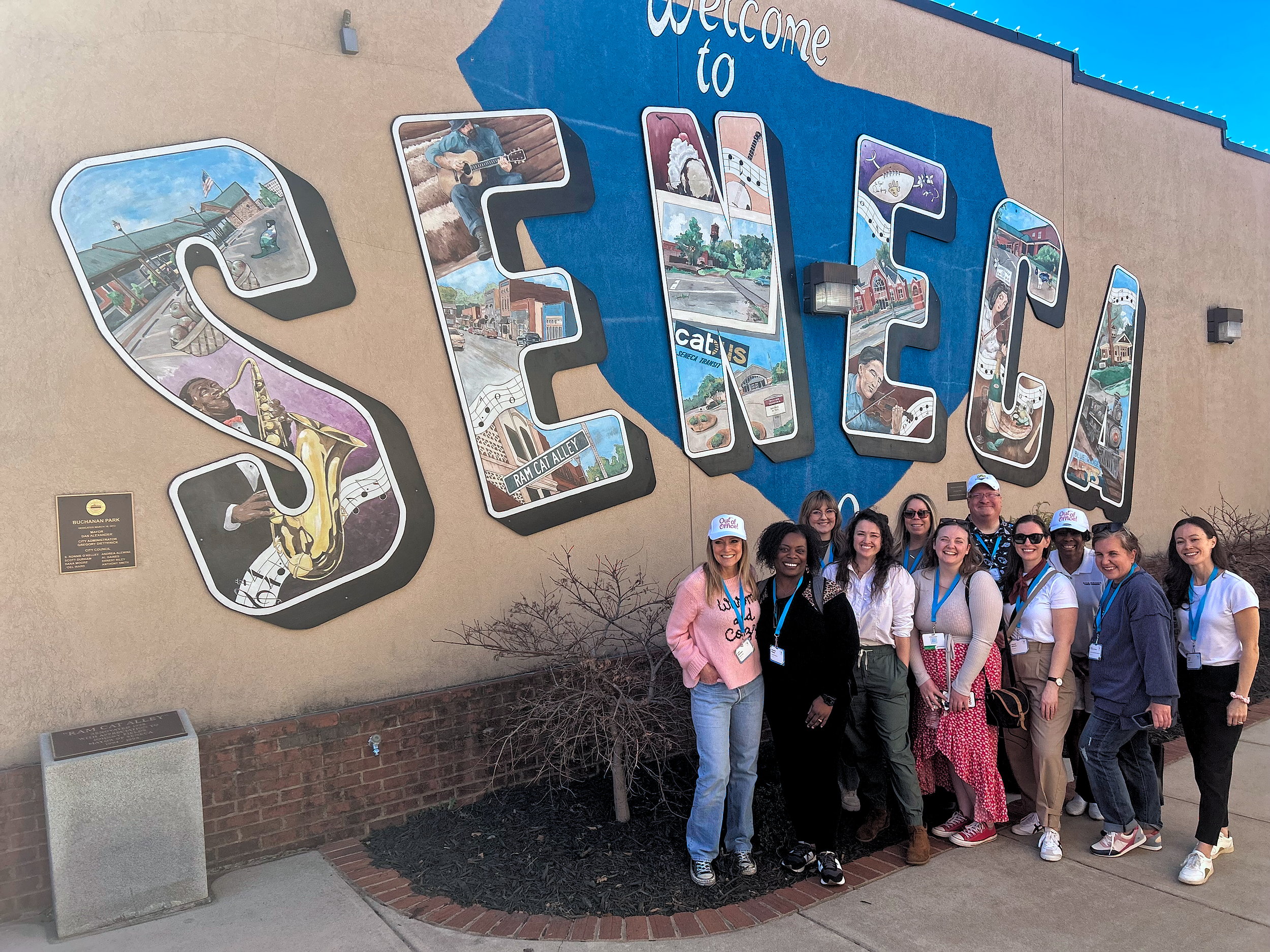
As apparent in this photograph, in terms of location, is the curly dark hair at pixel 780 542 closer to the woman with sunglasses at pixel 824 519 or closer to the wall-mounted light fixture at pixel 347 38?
the woman with sunglasses at pixel 824 519

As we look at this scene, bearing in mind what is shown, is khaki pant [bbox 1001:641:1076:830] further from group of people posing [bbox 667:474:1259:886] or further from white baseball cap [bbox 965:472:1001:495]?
white baseball cap [bbox 965:472:1001:495]

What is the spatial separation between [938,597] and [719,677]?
128 cm

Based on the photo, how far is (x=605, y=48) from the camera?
6.03 metres

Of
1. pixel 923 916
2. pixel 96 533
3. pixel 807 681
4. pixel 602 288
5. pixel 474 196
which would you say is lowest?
pixel 923 916

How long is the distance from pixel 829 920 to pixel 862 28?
21.8ft

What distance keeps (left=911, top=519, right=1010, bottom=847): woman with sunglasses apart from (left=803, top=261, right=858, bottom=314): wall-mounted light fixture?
104 inches

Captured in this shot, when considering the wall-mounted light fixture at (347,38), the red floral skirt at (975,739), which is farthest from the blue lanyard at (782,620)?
the wall-mounted light fixture at (347,38)

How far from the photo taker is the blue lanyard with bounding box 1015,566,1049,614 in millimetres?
4609

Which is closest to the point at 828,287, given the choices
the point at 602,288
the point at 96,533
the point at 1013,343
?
the point at 602,288

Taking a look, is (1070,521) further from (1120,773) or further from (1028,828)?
(1028,828)

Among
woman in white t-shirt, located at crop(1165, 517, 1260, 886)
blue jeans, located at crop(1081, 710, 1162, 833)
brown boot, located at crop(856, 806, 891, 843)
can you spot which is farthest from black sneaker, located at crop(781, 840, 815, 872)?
woman in white t-shirt, located at crop(1165, 517, 1260, 886)

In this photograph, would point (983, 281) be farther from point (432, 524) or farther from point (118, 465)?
point (118, 465)

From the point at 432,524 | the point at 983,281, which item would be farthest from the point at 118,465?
the point at 983,281

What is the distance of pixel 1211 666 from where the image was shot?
429 cm
